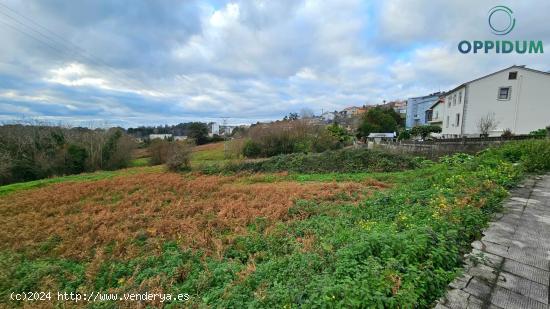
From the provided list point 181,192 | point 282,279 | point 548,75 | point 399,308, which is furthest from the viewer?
point 548,75

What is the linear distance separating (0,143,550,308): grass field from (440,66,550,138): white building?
16.8 meters

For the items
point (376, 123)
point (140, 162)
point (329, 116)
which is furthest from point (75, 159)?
point (329, 116)

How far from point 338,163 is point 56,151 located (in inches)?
957

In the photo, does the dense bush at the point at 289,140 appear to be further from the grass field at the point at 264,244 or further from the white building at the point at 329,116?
the white building at the point at 329,116

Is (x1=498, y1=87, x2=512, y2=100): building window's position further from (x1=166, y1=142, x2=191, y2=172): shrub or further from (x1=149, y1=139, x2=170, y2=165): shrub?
(x1=149, y1=139, x2=170, y2=165): shrub

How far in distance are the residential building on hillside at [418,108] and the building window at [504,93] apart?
81.1 ft

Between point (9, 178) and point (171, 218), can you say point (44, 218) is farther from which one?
point (9, 178)

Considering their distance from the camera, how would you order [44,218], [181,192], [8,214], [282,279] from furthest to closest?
[181,192] → [8,214] → [44,218] → [282,279]

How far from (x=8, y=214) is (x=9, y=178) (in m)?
16.5

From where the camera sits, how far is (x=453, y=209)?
3232 mm

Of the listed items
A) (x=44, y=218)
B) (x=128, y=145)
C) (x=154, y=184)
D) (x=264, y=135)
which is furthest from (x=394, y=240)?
(x=128, y=145)

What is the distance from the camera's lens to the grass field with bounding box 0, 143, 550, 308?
2.21m

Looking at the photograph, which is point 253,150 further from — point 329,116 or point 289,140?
point 329,116

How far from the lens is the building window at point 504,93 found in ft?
64.0
